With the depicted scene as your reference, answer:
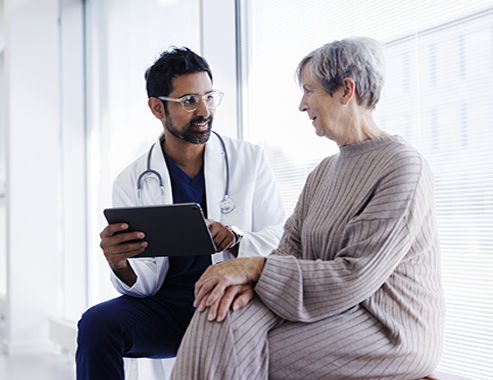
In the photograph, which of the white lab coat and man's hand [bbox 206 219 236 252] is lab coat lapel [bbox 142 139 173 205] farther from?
man's hand [bbox 206 219 236 252]

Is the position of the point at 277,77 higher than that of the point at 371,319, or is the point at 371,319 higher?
the point at 277,77

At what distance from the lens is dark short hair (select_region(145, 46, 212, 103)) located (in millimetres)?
1856

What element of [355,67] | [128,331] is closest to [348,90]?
[355,67]

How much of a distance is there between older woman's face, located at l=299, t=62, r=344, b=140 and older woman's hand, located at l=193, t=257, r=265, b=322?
397 mm

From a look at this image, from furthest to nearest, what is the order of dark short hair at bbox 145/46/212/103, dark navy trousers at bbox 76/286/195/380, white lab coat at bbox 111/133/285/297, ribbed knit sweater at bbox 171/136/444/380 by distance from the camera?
dark short hair at bbox 145/46/212/103
white lab coat at bbox 111/133/285/297
dark navy trousers at bbox 76/286/195/380
ribbed knit sweater at bbox 171/136/444/380

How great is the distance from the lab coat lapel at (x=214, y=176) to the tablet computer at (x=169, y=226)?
316 millimetres

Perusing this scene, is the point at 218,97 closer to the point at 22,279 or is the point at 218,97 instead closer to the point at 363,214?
the point at 363,214

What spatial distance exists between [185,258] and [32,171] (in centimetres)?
220

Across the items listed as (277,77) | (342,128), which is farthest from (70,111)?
(342,128)

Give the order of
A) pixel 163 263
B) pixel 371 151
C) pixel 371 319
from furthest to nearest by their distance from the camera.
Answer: pixel 163 263 → pixel 371 151 → pixel 371 319

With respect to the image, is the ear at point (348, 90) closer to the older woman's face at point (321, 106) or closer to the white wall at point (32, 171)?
the older woman's face at point (321, 106)

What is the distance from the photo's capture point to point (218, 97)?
187 cm

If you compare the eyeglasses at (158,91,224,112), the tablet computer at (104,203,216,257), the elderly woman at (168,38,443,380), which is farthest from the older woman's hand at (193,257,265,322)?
the eyeglasses at (158,91,224,112)

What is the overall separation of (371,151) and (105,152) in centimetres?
237
